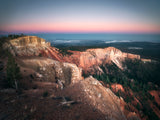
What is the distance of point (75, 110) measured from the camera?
372 inches

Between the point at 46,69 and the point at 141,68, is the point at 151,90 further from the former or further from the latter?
the point at 46,69

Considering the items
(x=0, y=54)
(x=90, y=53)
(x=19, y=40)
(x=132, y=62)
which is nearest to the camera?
(x=0, y=54)

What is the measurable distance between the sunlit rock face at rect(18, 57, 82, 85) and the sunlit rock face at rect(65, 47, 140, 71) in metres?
24.7

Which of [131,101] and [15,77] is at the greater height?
[15,77]

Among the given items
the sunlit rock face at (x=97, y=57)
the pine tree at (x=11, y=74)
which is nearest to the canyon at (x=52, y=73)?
the pine tree at (x=11, y=74)

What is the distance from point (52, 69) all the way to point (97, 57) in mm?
48594

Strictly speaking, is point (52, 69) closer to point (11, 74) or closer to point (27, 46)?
point (27, 46)

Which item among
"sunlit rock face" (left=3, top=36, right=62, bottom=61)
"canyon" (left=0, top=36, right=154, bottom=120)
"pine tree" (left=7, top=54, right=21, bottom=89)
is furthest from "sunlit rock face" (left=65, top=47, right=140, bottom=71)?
"pine tree" (left=7, top=54, right=21, bottom=89)

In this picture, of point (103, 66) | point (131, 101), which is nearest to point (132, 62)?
point (103, 66)

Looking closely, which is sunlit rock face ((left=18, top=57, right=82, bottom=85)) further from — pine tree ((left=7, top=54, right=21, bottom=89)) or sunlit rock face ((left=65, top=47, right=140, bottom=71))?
sunlit rock face ((left=65, top=47, right=140, bottom=71))

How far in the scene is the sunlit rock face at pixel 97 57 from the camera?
57781 millimetres

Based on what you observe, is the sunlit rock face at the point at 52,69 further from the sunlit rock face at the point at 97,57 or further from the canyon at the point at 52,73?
the sunlit rock face at the point at 97,57

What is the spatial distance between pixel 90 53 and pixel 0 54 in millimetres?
53545

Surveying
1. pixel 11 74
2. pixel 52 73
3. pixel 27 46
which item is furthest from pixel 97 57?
pixel 11 74
